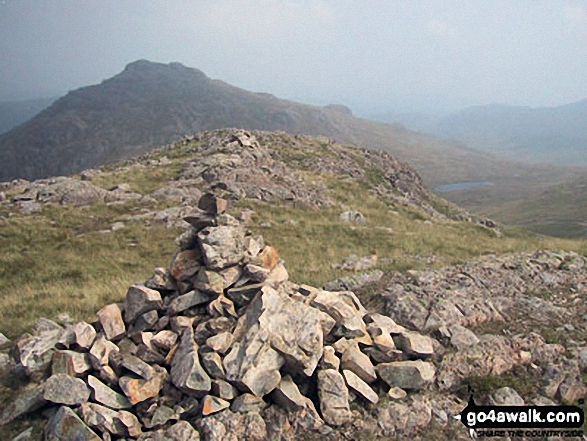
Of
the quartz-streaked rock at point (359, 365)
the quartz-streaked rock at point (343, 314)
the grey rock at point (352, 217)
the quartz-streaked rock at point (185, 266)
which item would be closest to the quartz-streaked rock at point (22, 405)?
the quartz-streaked rock at point (185, 266)

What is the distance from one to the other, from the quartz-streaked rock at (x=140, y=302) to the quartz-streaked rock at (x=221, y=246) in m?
1.89

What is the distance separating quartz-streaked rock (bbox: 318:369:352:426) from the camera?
9.86 meters

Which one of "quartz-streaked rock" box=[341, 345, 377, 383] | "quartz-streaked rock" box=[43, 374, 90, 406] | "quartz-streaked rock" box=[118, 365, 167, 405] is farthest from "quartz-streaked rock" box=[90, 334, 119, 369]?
"quartz-streaked rock" box=[341, 345, 377, 383]

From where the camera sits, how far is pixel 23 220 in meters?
28.1

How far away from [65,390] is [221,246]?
562 cm

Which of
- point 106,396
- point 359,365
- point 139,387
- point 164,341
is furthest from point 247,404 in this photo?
point 106,396

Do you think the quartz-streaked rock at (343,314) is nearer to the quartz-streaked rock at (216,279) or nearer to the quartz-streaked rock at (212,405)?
the quartz-streaked rock at (216,279)

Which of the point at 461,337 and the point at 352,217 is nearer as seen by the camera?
the point at 461,337

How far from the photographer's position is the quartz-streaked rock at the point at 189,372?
9734 mm

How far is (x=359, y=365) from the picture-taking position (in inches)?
425

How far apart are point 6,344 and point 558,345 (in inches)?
729

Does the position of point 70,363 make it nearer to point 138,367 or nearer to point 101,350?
point 101,350

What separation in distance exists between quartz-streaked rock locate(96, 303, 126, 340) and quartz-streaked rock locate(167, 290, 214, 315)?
1.42 m

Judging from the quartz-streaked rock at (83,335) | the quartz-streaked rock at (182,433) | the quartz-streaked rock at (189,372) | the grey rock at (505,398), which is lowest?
the grey rock at (505,398)
